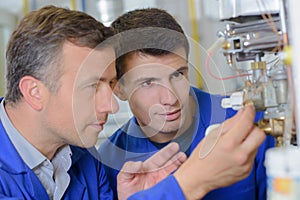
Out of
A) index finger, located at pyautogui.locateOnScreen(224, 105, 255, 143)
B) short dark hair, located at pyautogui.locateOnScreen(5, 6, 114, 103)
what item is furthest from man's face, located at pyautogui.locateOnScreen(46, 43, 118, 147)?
index finger, located at pyautogui.locateOnScreen(224, 105, 255, 143)

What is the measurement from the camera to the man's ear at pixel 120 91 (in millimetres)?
991

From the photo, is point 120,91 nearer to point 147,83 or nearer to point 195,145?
→ point 147,83

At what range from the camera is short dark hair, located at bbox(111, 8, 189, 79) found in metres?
0.93

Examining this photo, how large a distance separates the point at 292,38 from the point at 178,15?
140cm

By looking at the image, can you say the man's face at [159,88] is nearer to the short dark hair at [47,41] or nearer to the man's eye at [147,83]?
the man's eye at [147,83]

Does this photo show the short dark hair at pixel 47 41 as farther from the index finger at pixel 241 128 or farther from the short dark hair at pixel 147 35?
the index finger at pixel 241 128

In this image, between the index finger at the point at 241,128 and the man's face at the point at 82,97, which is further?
the man's face at the point at 82,97

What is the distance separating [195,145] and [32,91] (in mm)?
421

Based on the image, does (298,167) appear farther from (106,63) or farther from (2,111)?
(2,111)

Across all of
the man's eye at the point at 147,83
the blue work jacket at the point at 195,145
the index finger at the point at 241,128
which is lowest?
the blue work jacket at the point at 195,145

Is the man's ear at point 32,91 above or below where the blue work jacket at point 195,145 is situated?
above

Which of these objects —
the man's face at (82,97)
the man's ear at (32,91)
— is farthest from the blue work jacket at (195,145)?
the man's ear at (32,91)

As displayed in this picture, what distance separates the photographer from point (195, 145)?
3.11 ft

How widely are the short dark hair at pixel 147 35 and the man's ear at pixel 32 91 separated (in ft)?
0.65
